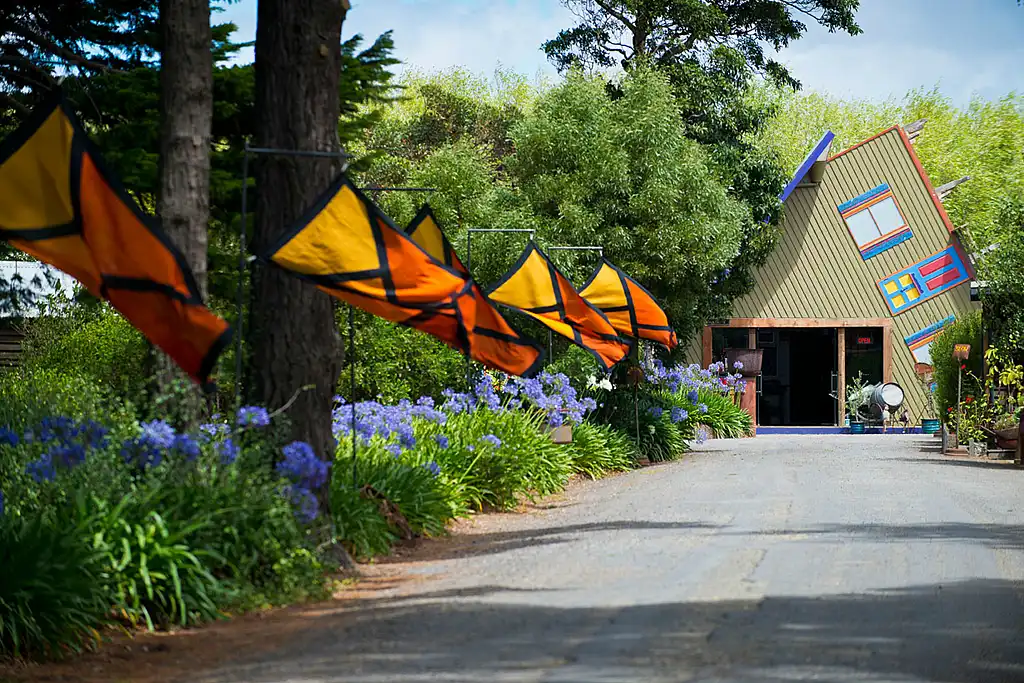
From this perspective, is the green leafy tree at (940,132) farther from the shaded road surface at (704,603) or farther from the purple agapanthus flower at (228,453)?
the purple agapanthus flower at (228,453)

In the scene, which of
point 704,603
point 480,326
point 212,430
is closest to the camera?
point 704,603

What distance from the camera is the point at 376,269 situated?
11125 millimetres

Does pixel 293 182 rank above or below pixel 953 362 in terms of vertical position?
above

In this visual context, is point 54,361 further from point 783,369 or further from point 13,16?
point 783,369

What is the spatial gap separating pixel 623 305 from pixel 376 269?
450 inches

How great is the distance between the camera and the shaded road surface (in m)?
6.71

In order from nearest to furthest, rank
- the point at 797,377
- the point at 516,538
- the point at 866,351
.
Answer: the point at 516,538
the point at 866,351
the point at 797,377

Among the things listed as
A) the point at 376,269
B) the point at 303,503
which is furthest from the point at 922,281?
the point at 303,503

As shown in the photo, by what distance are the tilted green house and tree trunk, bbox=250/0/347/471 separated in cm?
3012

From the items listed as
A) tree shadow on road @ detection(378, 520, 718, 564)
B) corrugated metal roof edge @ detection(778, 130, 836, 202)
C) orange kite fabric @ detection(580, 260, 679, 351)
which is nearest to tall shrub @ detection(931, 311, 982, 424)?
orange kite fabric @ detection(580, 260, 679, 351)

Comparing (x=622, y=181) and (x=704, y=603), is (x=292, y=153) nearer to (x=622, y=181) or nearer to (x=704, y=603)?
(x=704, y=603)

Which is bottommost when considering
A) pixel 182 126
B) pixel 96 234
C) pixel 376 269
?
pixel 376 269

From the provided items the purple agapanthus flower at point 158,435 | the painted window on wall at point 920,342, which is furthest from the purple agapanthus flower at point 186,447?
the painted window on wall at point 920,342

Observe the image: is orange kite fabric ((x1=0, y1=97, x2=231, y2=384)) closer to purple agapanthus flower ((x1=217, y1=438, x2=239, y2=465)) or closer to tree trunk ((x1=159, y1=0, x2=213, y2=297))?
purple agapanthus flower ((x1=217, y1=438, x2=239, y2=465))
